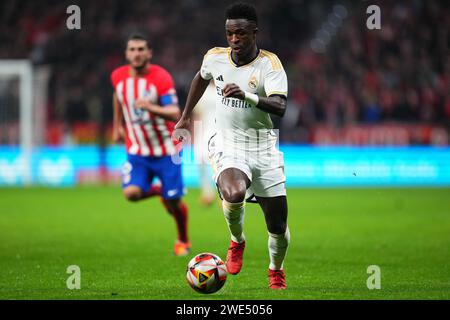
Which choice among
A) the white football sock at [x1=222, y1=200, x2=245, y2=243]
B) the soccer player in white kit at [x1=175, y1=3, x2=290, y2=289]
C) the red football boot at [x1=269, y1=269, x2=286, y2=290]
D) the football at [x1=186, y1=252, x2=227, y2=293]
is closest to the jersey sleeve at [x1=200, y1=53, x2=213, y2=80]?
the soccer player in white kit at [x1=175, y1=3, x2=290, y2=289]

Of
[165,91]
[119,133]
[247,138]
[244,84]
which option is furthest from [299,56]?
[244,84]

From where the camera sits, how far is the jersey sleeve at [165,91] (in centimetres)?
969

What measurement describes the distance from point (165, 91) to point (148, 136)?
57 centimetres

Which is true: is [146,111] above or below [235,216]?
above

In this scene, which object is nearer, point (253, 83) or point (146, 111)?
point (253, 83)

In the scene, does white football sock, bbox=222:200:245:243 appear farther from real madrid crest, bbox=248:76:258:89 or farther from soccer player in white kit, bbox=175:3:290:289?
real madrid crest, bbox=248:76:258:89

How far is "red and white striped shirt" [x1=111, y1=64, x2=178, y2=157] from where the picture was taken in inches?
383

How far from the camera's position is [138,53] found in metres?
9.63

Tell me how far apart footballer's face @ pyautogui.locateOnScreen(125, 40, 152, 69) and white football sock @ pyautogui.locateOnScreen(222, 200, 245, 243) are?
3.26m

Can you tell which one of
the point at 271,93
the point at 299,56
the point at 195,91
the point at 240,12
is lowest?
the point at 271,93

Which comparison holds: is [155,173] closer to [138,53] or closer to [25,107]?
[138,53]

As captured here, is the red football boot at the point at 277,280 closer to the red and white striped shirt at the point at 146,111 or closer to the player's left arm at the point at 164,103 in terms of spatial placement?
the player's left arm at the point at 164,103

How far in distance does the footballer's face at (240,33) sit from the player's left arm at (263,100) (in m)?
0.50
